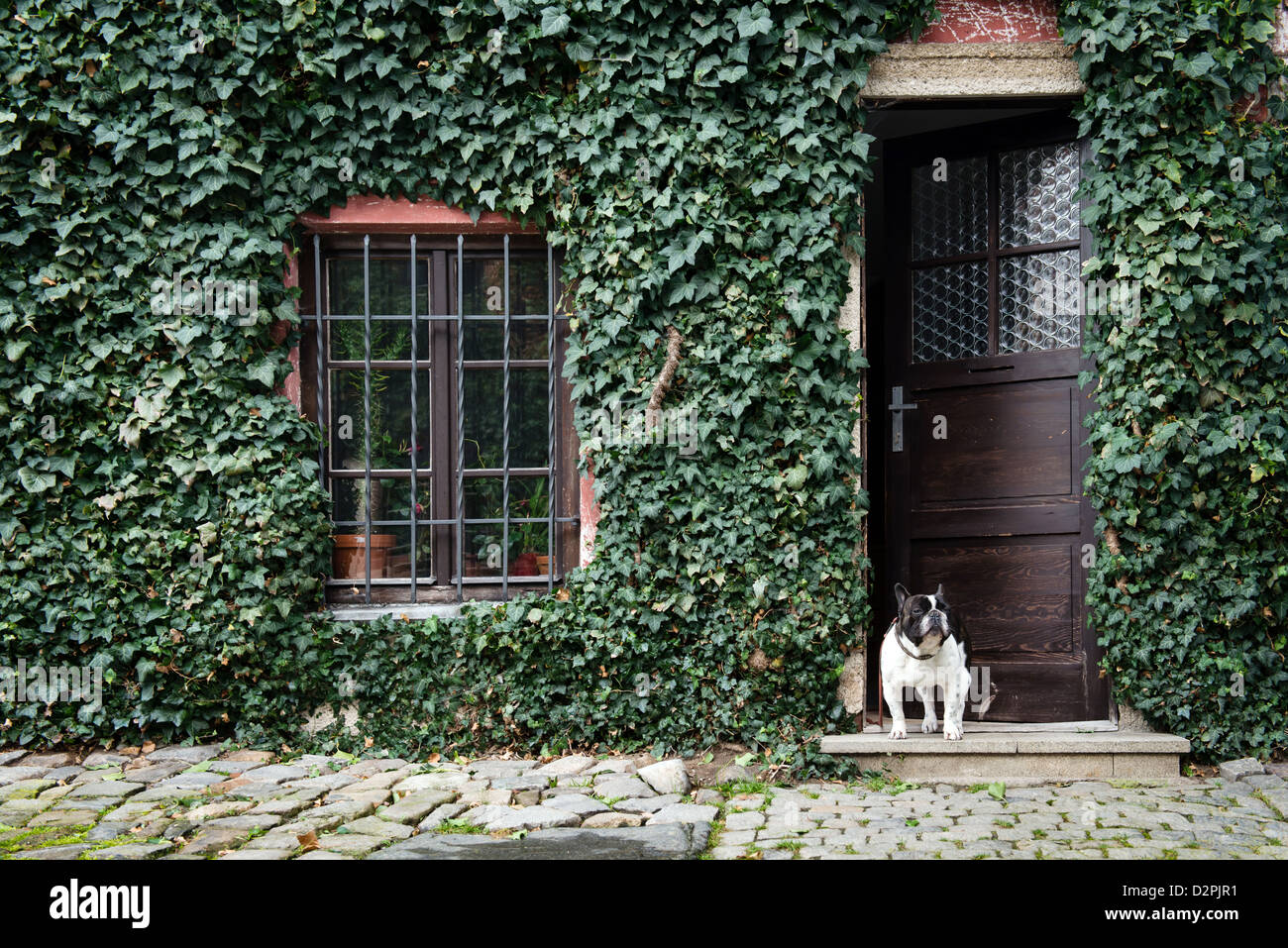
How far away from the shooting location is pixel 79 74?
536cm

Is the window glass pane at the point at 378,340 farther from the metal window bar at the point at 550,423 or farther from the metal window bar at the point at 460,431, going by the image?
the metal window bar at the point at 550,423

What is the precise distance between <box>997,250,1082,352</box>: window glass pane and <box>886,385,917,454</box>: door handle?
59 cm

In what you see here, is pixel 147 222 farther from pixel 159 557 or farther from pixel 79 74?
pixel 159 557

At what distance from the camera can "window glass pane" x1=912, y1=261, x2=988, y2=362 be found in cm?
594

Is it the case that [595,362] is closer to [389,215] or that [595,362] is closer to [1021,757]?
[389,215]

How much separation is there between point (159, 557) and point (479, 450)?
1.70 m

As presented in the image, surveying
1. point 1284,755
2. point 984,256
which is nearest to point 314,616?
point 984,256

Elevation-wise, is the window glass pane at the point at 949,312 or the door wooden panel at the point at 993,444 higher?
the window glass pane at the point at 949,312

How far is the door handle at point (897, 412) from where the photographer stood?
605cm

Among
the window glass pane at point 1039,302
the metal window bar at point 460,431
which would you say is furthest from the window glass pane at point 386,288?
the window glass pane at point 1039,302

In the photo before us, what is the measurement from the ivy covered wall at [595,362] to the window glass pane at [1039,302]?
28cm

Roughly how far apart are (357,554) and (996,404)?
3.56 m

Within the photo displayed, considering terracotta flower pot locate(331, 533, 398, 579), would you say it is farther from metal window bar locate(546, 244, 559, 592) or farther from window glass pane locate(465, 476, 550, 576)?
metal window bar locate(546, 244, 559, 592)

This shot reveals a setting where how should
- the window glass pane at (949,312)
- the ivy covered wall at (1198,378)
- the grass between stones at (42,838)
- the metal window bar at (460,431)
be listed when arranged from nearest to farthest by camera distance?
the grass between stones at (42,838), the ivy covered wall at (1198,378), the metal window bar at (460,431), the window glass pane at (949,312)
